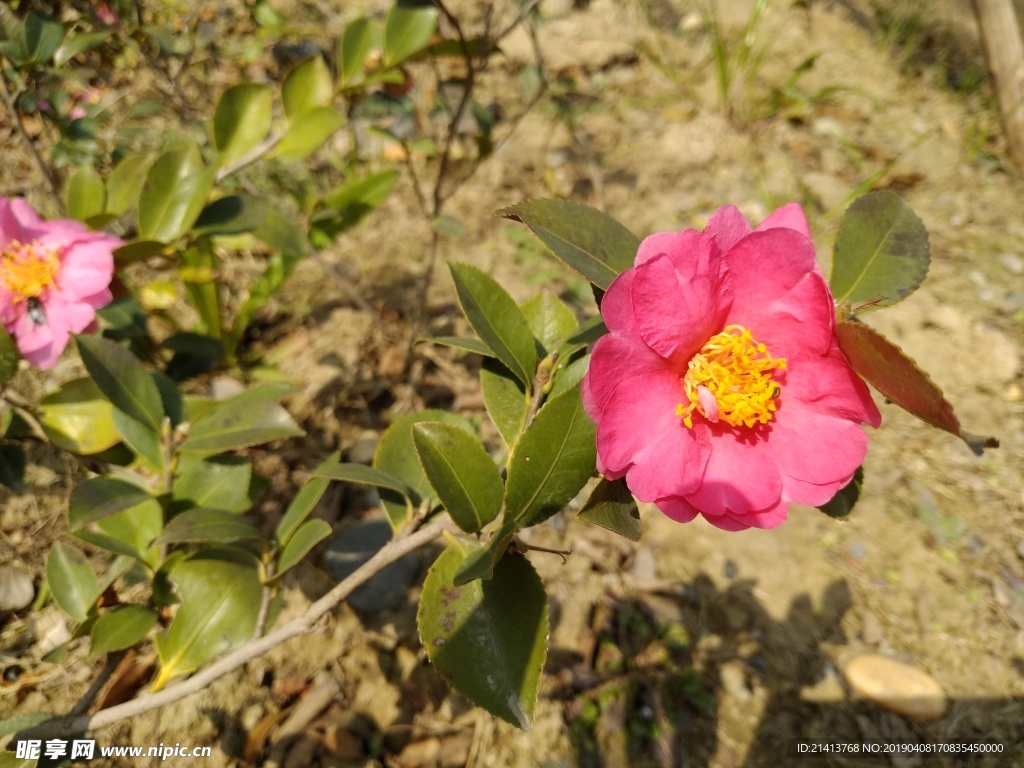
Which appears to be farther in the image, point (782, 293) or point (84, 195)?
point (84, 195)

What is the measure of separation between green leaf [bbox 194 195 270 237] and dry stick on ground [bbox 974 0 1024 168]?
10.3 ft

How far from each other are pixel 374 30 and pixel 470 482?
1.14 metres

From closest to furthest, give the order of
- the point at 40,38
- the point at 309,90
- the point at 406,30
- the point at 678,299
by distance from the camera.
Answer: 1. the point at 678,299
2. the point at 40,38
3. the point at 406,30
4. the point at 309,90

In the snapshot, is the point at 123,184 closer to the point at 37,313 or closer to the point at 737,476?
the point at 37,313

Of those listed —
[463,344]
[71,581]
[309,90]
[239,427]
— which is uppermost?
[309,90]

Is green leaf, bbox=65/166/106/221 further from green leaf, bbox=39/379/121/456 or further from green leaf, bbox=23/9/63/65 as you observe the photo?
green leaf, bbox=39/379/121/456

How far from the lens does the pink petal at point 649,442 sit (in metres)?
0.69

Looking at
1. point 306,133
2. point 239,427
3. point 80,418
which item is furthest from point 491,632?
point 306,133

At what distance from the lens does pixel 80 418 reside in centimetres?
112

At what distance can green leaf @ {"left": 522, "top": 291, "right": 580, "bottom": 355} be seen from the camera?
40.5 inches

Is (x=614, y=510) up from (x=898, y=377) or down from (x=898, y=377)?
down

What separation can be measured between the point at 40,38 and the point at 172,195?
421 millimetres

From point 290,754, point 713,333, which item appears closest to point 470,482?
point 713,333

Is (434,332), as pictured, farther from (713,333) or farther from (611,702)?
(713,333)
